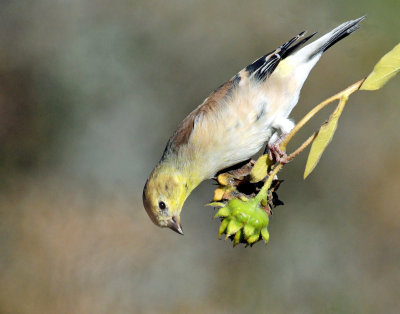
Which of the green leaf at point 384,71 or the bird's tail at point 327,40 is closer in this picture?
the green leaf at point 384,71

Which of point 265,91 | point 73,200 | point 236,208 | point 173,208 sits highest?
point 73,200

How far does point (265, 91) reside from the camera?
194cm

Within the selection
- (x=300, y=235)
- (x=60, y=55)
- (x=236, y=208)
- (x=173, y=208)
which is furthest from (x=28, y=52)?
(x=236, y=208)

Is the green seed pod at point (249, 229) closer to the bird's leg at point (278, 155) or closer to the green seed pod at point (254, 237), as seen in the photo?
the green seed pod at point (254, 237)

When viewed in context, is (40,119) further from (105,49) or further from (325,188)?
(325,188)

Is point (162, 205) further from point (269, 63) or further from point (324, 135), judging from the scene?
point (324, 135)

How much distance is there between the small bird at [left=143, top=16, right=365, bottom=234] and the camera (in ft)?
5.96

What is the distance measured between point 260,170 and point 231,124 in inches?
26.3

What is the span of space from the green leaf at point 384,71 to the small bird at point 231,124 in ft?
2.52

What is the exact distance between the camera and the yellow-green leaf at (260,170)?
1202mm

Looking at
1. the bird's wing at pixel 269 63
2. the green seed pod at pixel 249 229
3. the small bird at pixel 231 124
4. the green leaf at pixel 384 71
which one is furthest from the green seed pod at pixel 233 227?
the bird's wing at pixel 269 63

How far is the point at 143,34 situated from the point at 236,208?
461cm

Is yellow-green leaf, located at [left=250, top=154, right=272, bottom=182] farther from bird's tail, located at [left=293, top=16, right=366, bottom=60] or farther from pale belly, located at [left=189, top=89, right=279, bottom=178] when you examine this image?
bird's tail, located at [left=293, top=16, right=366, bottom=60]

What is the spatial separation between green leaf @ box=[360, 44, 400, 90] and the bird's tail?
709mm
